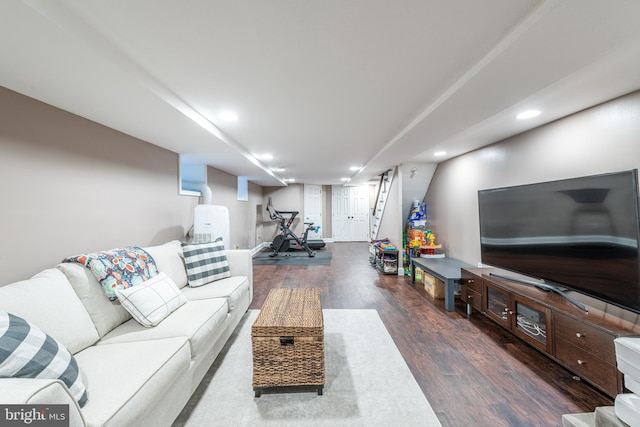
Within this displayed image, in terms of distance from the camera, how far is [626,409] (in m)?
1.07

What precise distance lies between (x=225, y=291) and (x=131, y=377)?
A: 3.54 feet

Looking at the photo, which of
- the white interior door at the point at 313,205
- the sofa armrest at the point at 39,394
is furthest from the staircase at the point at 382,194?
the sofa armrest at the point at 39,394

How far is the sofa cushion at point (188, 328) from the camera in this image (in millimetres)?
1438

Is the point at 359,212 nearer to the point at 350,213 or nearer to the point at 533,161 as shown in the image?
the point at 350,213

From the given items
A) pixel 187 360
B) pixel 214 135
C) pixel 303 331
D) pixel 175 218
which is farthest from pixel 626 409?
pixel 175 218

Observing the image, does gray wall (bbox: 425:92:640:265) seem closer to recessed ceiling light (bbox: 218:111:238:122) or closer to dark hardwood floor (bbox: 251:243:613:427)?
dark hardwood floor (bbox: 251:243:613:427)

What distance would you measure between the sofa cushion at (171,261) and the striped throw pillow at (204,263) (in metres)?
0.06

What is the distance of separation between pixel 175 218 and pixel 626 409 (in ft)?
13.5

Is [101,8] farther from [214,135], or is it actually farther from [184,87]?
[214,135]

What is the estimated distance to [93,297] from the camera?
1.45 metres

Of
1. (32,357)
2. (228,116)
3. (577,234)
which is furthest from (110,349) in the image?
(577,234)

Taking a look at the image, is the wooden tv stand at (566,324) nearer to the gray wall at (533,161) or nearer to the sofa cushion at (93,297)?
the gray wall at (533,161)

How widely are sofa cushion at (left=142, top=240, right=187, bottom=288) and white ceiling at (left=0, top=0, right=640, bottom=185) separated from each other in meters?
1.18

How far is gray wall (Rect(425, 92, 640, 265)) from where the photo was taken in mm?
1710
